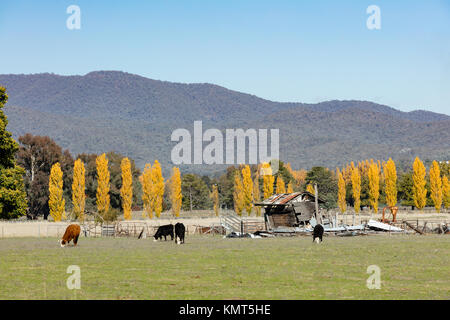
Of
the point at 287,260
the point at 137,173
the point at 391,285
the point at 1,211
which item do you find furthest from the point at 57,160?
the point at 391,285

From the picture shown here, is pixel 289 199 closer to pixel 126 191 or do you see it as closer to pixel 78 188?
pixel 78 188

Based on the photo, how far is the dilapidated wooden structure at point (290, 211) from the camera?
50.5m

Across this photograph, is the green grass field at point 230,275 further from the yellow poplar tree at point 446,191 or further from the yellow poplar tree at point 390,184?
the yellow poplar tree at point 446,191

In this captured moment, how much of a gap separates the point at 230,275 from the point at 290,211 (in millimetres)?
31667

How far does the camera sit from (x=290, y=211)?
50688mm

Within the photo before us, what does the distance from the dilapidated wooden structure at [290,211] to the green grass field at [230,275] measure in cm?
2122

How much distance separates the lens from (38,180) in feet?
319

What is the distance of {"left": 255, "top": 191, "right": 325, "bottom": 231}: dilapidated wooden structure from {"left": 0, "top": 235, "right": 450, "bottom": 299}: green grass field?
69.6 feet

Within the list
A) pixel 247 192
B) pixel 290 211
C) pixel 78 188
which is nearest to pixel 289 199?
pixel 290 211

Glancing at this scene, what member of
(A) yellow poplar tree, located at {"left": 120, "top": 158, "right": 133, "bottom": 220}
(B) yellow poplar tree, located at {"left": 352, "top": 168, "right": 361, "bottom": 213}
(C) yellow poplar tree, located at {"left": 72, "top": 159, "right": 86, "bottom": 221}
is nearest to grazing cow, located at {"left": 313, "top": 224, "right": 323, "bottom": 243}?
(C) yellow poplar tree, located at {"left": 72, "top": 159, "right": 86, "bottom": 221}

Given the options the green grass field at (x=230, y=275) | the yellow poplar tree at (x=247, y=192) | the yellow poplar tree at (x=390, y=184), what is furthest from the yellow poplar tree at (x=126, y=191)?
the green grass field at (x=230, y=275)
